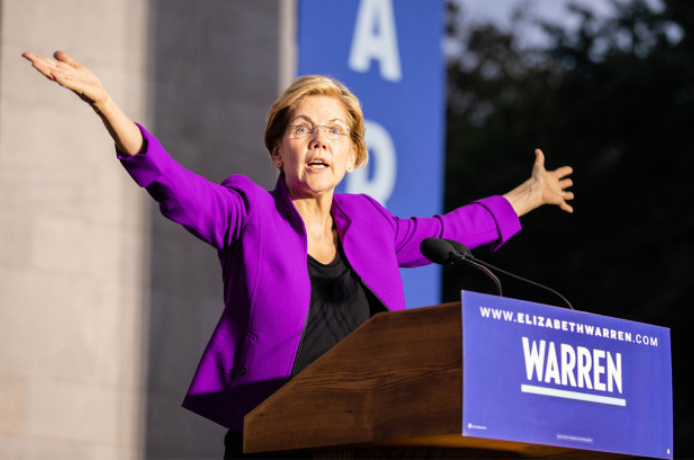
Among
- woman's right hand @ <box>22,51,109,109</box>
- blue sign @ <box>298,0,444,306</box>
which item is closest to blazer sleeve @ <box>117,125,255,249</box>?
woman's right hand @ <box>22,51,109,109</box>

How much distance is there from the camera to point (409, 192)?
5.65 metres

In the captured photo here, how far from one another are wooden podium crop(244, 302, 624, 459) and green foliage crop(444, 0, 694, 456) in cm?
1334

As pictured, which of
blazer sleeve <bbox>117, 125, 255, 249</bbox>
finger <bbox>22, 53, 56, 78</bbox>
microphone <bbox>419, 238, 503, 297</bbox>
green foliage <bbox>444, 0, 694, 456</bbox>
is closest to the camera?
finger <bbox>22, 53, 56, 78</bbox>

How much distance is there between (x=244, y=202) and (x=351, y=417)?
782 millimetres

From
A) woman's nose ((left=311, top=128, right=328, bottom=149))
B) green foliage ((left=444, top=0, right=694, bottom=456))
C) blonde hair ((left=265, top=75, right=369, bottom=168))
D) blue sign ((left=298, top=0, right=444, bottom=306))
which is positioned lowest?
woman's nose ((left=311, top=128, right=328, bottom=149))

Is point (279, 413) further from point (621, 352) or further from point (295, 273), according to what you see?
point (621, 352)

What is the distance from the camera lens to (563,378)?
2.38 meters

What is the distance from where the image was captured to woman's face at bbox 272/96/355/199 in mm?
3057

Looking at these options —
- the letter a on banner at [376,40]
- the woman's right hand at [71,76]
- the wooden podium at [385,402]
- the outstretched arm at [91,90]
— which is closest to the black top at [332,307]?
the wooden podium at [385,402]

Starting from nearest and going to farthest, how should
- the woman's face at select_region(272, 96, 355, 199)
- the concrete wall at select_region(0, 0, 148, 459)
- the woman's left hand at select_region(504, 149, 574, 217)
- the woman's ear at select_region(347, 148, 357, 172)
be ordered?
the woman's face at select_region(272, 96, 355, 199), the woman's ear at select_region(347, 148, 357, 172), the woman's left hand at select_region(504, 149, 574, 217), the concrete wall at select_region(0, 0, 148, 459)

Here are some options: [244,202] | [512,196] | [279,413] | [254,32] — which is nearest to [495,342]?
[279,413]

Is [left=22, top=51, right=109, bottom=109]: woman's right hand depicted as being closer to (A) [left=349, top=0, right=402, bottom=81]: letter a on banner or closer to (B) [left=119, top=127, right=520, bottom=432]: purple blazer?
(B) [left=119, top=127, right=520, bottom=432]: purple blazer

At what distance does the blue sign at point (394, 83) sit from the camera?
212 inches

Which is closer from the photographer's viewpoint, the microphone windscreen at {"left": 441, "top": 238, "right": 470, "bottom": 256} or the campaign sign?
the campaign sign
